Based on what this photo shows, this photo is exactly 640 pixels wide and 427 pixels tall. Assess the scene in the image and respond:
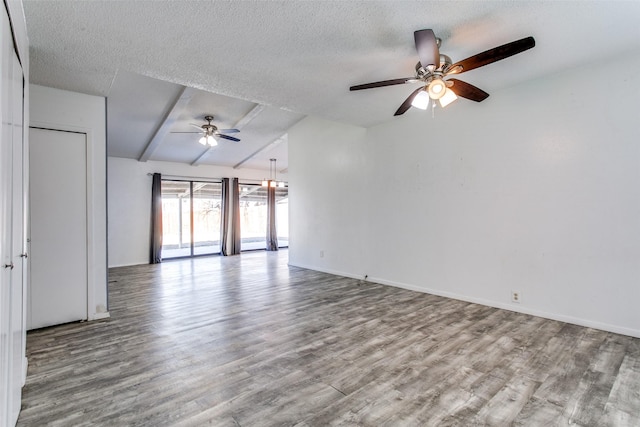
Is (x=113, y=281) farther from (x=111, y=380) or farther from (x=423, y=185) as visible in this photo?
(x=423, y=185)

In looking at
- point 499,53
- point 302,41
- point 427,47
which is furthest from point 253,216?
point 499,53

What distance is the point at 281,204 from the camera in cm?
1062

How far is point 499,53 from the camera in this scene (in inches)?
86.7

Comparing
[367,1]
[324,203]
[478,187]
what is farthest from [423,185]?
[367,1]

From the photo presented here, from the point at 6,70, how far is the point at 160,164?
7.05 m

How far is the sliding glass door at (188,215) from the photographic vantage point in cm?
829

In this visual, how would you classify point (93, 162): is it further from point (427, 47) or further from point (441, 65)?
point (441, 65)

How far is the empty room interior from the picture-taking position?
1918mm

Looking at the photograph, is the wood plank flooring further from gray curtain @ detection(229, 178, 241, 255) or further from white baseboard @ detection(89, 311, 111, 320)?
gray curtain @ detection(229, 178, 241, 255)

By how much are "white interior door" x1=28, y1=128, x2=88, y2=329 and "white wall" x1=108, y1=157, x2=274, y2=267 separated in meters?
4.39

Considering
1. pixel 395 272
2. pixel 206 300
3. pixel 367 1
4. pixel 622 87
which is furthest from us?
pixel 395 272

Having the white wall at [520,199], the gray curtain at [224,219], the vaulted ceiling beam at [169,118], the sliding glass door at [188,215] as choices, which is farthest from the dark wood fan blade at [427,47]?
the sliding glass door at [188,215]

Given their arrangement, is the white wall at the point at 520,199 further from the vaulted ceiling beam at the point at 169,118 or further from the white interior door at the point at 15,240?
the white interior door at the point at 15,240

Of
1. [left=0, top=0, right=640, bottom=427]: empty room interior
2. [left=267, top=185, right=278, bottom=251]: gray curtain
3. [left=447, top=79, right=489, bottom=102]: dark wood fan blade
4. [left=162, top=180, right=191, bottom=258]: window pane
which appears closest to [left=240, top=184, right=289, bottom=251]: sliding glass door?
[left=267, top=185, right=278, bottom=251]: gray curtain
